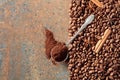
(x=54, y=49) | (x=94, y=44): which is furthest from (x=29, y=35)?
(x=94, y=44)

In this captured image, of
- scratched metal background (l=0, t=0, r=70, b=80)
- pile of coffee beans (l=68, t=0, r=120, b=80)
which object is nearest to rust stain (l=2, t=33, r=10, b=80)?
scratched metal background (l=0, t=0, r=70, b=80)

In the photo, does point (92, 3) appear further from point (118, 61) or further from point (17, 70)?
point (17, 70)

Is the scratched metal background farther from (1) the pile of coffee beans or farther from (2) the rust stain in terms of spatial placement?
(1) the pile of coffee beans

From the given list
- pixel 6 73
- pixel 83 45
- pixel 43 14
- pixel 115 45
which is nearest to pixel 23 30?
pixel 43 14

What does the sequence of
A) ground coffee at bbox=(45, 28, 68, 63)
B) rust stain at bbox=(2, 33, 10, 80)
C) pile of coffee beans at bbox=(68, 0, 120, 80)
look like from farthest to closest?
rust stain at bbox=(2, 33, 10, 80), ground coffee at bbox=(45, 28, 68, 63), pile of coffee beans at bbox=(68, 0, 120, 80)

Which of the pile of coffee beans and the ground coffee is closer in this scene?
the pile of coffee beans

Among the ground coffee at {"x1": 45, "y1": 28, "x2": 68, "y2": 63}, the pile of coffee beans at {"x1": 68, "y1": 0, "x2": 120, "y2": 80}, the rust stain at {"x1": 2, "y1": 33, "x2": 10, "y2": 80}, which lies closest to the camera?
the pile of coffee beans at {"x1": 68, "y1": 0, "x2": 120, "y2": 80}

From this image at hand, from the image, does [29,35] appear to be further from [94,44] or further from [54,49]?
[94,44]

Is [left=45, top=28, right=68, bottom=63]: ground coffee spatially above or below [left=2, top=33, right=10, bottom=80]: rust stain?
above
